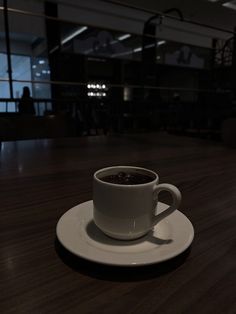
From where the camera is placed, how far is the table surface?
0.66ft

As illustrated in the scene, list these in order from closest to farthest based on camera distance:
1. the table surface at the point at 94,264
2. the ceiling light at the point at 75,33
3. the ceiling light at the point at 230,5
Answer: the table surface at the point at 94,264
the ceiling light at the point at 230,5
the ceiling light at the point at 75,33

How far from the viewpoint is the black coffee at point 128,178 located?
30 cm

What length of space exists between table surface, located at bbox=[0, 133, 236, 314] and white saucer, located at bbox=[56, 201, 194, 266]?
0.01m

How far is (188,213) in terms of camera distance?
1.23ft

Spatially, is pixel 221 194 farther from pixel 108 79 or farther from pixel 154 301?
pixel 108 79

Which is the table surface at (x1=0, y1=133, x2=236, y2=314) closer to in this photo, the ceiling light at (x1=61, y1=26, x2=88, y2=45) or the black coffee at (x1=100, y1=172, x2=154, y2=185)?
the black coffee at (x1=100, y1=172, x2=154, y2=185)

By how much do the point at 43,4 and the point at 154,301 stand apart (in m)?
4.54

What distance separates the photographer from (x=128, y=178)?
1.01 feet

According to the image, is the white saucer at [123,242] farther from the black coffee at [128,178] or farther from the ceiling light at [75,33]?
the ceiling light at [75,33]

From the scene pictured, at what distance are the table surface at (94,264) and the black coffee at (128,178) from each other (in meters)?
0.09

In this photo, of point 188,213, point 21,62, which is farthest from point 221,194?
point 21,62

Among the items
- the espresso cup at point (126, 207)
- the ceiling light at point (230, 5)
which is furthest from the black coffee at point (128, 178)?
the ceiling light at point (230, 5)

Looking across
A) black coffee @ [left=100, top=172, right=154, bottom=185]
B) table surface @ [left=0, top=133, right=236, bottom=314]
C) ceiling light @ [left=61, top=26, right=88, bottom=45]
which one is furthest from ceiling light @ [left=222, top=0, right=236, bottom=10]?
black coffee @ [left=100, top=172, right=154, bottom=185]

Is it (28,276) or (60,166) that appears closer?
(28,276)
